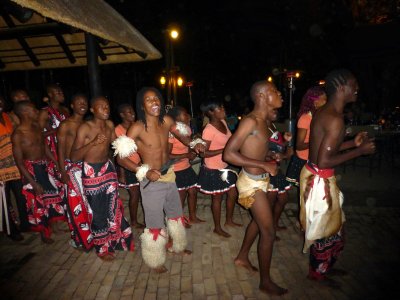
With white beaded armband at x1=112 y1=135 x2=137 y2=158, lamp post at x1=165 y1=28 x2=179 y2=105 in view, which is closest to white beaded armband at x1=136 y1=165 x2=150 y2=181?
white beaded armband at x1=112 y1=135 x2=137 y2=158

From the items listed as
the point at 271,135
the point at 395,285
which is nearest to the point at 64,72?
the point at 271,135

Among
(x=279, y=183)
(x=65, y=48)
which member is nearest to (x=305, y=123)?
(x=279, y=183)

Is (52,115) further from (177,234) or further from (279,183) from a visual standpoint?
(279,183)

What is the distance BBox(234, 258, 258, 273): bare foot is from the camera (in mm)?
3612

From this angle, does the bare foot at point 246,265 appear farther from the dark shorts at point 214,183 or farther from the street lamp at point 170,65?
the street lamp at point 170,65

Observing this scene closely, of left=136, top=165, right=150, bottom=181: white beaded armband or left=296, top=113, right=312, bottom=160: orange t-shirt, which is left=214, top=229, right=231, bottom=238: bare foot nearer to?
left=296, top=113, right=312, bottom=160: orange t-shirt

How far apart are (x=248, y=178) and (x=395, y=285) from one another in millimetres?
2057

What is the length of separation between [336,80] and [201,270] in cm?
277

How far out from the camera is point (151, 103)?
3.52m

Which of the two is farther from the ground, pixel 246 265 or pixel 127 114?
pixel 127 114

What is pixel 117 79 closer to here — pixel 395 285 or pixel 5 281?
pixel 5 281

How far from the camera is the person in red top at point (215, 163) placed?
4441 millimetres

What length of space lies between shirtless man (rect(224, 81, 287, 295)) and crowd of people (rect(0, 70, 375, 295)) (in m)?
0.01

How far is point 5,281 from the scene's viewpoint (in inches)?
142
